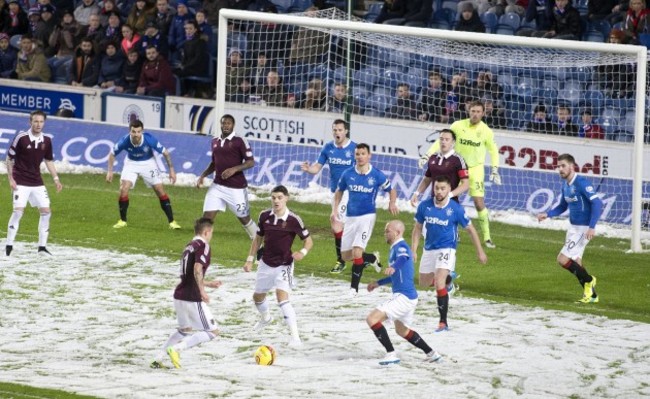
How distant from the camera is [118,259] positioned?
2328cm

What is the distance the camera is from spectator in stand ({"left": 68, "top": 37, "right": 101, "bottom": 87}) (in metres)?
35.4

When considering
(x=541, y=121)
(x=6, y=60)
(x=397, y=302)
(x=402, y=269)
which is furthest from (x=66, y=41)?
(x=397, y=302)

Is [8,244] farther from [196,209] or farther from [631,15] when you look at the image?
[631,15]

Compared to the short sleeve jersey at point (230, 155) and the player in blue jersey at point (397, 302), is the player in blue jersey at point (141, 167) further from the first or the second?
the player in blue jersey at point (397, 302)

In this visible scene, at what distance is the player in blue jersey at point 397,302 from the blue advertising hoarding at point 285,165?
11.1 m

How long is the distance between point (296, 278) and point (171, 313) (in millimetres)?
3354

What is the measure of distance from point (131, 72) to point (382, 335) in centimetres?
1976

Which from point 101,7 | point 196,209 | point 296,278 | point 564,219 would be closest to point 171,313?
point 296,278

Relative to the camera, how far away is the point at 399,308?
16.2 metres

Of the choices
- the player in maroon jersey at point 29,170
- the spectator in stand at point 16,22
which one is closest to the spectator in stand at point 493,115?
the player in maroon jersey at point 29,170

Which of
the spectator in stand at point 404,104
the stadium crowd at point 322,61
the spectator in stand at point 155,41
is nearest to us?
the stadium crowd at point 322,61

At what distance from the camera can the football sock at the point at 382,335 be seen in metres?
16.2

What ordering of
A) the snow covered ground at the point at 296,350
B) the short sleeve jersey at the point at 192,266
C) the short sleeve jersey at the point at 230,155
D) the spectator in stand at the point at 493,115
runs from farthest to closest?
the spectator in stand at the point at 493,115
the short sleeve jersey at the point at 230,155
the short sleeve jersey at the point at 192,266
the snow covered ground at the point at 296,350

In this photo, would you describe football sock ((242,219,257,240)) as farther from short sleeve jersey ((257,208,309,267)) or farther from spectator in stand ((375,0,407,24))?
spectator in stand ((375,0,407,24))
